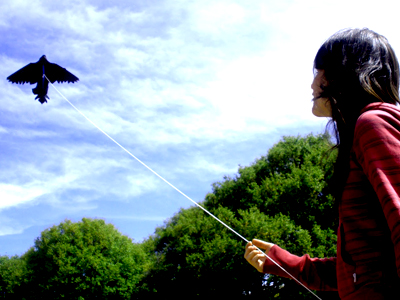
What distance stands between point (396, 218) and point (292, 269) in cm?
77

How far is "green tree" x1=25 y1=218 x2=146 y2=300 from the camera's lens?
3978 centimetres

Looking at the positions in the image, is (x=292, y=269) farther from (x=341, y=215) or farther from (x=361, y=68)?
(x=361, y=68)

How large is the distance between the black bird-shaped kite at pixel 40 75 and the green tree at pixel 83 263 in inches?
1409

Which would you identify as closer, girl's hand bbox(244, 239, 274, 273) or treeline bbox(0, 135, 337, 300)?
girl's hand bbox(244, 239, 274, 273)

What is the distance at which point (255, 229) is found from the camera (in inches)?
893

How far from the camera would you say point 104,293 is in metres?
40.3

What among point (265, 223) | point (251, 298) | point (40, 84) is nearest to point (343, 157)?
point (40, 84)

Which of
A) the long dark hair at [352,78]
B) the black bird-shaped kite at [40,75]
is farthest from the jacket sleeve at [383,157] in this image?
the black bird-shaped kite at [40,75]

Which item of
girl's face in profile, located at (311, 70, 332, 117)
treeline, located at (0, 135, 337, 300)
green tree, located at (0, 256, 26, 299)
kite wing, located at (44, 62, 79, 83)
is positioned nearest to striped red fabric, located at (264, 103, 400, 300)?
girl's face in profile, located at (311, 70, 332, 117)

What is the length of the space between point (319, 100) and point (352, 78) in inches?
6.1

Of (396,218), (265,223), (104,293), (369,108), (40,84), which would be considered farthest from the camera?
(104,293)

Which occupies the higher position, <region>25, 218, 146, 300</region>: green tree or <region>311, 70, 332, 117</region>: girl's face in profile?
<region>25, 218, 146, 300</region>: green tree

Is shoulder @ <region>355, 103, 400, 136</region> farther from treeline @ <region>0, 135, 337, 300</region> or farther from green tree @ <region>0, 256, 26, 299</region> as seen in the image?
green tree @ <region>0, 256, 26, 299</region>

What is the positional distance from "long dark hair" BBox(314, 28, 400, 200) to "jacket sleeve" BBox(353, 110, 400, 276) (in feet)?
0.45
